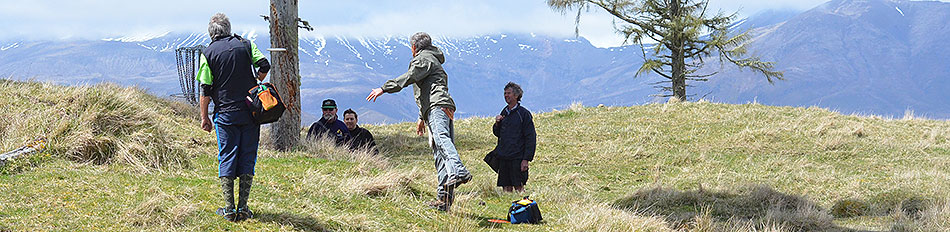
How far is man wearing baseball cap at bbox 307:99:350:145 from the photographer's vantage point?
10.4 metres

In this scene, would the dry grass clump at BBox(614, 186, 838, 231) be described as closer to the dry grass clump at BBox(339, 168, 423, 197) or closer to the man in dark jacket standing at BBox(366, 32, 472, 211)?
the man in dark jacket standing at BBox(366, 32, 472, 211)

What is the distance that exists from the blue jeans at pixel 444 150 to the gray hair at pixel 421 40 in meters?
0.55

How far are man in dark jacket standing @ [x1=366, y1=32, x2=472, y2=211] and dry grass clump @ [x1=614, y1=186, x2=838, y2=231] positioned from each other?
2122mm

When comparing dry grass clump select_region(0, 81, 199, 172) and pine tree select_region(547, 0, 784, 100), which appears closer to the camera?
dry grass clump select_region(0, 81, 199, 172)

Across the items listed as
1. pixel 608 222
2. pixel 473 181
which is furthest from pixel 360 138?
pixel 608 222

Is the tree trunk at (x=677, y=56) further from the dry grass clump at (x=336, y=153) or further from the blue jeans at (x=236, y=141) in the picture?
the blue jeans at (x=236, y=141)

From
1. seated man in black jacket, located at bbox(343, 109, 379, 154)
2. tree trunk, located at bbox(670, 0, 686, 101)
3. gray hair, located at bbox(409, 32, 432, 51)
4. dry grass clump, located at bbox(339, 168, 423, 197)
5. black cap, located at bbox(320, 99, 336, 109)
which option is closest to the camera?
gray hair, located at bbox(409, 32, 432, 51)

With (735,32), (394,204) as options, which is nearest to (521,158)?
Result: (394,204)

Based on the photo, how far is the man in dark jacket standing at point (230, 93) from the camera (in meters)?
4.47

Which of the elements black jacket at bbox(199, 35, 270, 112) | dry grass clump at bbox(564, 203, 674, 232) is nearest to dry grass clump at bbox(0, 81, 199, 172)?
black jacket at bbox(199, 35, 270, 112)

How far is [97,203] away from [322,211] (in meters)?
1.56

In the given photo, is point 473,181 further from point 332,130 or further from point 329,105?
point 329,105

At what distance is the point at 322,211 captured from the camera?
545 cm

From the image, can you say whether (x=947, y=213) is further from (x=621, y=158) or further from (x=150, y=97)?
(x=150, y=97)
